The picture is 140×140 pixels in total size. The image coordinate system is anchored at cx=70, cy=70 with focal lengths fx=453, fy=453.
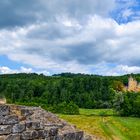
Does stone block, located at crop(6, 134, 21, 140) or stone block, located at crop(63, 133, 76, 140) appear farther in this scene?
stone block, located at crop(63, 133, 76, 140)

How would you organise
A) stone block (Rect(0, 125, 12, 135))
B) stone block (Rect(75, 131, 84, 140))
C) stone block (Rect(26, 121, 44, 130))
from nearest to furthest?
stone block (Rect(0, 125, 12, 135)), stone block (Rect(26, 121, 44, 130)), stone block (Rect(75, 131, 84, 140))

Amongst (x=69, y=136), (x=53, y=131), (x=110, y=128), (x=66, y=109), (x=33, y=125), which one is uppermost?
(x=66, y=109)

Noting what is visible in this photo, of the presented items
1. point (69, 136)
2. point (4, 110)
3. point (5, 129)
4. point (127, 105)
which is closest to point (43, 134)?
point (69, 136)

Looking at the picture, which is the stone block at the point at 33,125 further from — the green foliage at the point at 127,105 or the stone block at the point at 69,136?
the green foliage at the point at 127,105

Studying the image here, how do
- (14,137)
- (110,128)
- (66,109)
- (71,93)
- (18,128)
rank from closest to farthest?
1. (14,137)
2. (18,128)
3. (110,128)
4. (66,109)
5. (71,93)

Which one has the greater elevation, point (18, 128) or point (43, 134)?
point (18, 128)

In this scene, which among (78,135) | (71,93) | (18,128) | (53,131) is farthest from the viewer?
(71,93)

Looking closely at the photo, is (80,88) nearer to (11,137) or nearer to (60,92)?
(60,92)

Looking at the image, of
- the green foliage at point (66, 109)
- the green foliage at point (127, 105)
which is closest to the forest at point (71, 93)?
the green foliage at point (127, 105)

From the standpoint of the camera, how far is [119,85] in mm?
192500

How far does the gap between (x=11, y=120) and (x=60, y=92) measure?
15326cm

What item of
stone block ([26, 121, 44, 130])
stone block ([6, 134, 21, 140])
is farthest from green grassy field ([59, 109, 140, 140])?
stone block ([6, 134, 21, 140])

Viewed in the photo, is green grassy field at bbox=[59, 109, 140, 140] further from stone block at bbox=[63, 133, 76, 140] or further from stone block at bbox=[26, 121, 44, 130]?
stone block at bbox=[26, 121, 44, 130]

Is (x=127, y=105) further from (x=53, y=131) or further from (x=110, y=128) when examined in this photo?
(x=53, y=131)
